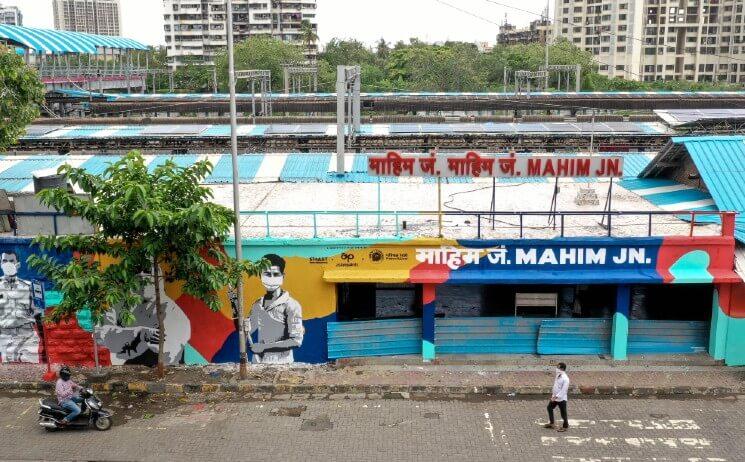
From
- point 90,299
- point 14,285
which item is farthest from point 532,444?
point 14,285

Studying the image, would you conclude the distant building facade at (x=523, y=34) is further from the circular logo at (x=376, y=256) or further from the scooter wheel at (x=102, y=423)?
the scooter wheel at (x=102, y=423)

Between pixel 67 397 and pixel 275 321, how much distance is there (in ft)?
15.6

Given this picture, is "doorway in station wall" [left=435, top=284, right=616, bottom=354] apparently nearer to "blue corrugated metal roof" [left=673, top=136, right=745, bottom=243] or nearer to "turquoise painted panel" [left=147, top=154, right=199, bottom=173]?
"blue corrugated metal roof" [left=673, top=136, right=745, bottom=243]

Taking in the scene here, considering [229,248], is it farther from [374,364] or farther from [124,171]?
[374,364]

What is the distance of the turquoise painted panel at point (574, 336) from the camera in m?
16.6

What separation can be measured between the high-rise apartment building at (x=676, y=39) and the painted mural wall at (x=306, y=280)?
96.6m

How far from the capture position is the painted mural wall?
15.8 metres

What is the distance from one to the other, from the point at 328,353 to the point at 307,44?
4046 inches

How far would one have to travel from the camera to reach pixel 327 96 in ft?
164

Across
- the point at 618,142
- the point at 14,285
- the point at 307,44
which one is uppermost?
the point at 307,44

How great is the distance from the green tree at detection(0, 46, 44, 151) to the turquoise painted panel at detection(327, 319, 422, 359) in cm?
1024

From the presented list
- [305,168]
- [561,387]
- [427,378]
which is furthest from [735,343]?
[305,168]

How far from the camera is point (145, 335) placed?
16438 millimetres

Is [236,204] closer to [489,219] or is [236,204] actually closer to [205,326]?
[205,326]
